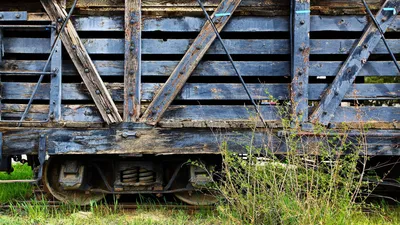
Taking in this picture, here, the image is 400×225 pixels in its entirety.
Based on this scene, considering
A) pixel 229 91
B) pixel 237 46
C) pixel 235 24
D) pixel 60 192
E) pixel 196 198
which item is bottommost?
pixel 196 198

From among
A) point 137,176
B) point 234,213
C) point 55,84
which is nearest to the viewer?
point 234,213

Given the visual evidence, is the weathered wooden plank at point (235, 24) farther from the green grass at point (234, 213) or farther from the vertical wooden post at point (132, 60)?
the green grass at point (234, 213)

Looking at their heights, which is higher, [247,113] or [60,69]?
[60,69]

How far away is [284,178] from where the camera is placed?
13.8 feet

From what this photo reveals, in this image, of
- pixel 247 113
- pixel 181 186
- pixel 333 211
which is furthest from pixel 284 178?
pixel 181 186

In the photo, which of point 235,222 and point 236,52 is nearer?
point 235,222

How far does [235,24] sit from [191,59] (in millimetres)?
737

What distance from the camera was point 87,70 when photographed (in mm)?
5258

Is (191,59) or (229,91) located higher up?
(191,59)

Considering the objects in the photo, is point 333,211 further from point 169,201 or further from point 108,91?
point 108,91

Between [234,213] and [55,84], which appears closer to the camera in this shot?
[234,213]

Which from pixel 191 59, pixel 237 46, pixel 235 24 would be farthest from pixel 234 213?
pixel 235 24

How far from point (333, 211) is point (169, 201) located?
263 cm

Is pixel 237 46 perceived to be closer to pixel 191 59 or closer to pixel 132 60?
pixel 191 59
